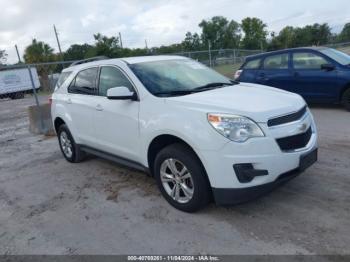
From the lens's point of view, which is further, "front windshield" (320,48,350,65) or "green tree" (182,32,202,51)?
"green tree" (182,32,202,51)

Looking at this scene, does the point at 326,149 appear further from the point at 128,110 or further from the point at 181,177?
the point at 128,110

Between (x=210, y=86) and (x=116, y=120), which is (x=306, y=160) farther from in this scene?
(x=116, y=120)

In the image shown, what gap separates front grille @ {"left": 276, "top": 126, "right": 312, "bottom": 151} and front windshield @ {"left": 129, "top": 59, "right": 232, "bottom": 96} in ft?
4.48

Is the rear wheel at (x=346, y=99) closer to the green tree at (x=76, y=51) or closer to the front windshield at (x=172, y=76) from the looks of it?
the front windshield at (x=172, y=76)

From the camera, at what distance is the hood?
3.51m

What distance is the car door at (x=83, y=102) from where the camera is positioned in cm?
531

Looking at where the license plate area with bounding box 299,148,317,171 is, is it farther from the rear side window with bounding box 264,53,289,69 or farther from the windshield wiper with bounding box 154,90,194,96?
the rear side window with bounding box 264,53,289,69

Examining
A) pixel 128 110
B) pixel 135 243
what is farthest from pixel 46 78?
pixel 135 243

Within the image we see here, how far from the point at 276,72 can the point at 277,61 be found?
1.04 ft

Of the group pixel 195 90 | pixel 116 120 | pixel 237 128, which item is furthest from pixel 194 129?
pixel 116 120

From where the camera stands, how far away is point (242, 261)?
9.91 ft

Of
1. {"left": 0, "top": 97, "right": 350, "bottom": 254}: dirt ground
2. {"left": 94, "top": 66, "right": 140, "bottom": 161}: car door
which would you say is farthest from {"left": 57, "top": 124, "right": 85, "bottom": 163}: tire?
{"left": 94, "top": 66, "right": 140, "bottom": 161}: car door

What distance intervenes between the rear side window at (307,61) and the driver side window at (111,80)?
5.65m

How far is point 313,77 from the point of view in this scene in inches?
336
